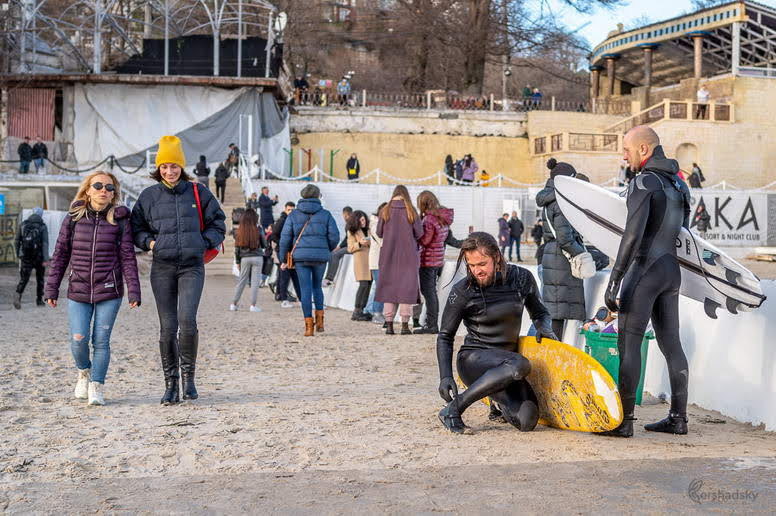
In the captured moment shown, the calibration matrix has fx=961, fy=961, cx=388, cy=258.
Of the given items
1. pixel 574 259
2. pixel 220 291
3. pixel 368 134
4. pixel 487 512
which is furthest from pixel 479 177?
pixel 487 512

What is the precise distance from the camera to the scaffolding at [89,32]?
Answer: 3334 centimetres

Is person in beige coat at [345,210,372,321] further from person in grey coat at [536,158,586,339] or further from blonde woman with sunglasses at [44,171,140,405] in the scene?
blonde woman with sunglasses at [44,171,140,405]

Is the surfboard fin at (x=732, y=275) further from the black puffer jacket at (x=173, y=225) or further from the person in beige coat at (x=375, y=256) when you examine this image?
the person in beige coat at (x=375, y=256)

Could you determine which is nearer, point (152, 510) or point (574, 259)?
point (152, 510)

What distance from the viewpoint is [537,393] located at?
233 inches

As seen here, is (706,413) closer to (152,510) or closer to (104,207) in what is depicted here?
(152,510)

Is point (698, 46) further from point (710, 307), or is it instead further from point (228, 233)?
point (710, 307)

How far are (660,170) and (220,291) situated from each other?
14.8 meters

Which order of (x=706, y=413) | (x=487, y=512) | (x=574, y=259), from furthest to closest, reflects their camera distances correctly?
(x=574, y=259) < (x=706, y=413) < (x=487, y=512)

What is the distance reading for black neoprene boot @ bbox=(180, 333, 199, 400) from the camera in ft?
22.6

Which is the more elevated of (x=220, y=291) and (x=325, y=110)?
(x=325, y=110)

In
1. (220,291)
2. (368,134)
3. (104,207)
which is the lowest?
(220,291)

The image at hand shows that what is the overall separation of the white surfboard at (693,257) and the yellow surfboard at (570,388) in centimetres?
→ 79

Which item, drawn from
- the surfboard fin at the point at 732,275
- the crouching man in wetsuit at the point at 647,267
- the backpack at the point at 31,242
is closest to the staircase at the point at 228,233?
the backpack at the point at 31,242
